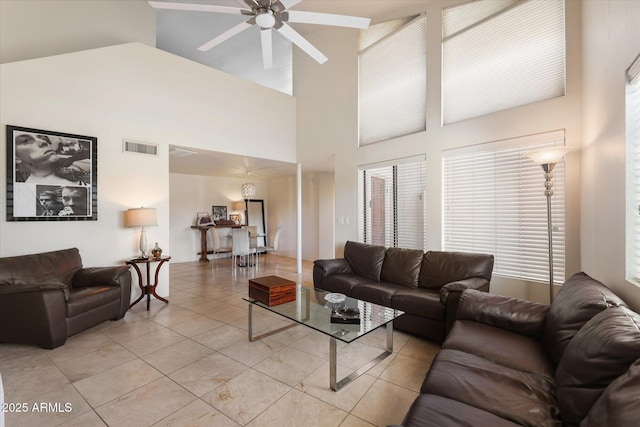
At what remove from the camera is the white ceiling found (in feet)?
14.7

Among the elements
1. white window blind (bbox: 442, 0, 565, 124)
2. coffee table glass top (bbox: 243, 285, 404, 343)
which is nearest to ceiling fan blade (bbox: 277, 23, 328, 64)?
white window blind (bbox: 442, 0, 565, 124)

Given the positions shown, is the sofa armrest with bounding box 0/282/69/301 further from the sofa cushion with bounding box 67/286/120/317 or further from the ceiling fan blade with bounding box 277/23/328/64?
the ceiling fan blade with bounding box 277/23/328/64

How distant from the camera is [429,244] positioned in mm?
3879

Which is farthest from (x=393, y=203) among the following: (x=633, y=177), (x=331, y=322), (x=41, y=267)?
(x=41, y=267)

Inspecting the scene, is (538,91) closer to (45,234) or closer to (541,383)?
(541,383)

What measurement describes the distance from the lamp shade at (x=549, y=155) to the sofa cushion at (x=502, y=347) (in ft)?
5.48

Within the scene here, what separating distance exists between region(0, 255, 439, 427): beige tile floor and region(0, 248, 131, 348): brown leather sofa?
Result: 16cm

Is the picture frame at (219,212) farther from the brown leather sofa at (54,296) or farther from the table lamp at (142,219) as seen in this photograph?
the brown leather sofa at (54,296)

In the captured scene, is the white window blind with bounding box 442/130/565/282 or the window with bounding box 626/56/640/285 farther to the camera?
the white window blind with bounding box 442/130/565/282

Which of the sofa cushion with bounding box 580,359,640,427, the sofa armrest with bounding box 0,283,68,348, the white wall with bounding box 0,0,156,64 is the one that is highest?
the white wall with bounding box 0,0,156,64

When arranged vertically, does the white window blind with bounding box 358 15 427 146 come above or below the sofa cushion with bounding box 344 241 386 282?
above

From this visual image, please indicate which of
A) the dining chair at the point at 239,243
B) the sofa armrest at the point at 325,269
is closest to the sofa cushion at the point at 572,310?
the sofa armrest at the point at 325,269

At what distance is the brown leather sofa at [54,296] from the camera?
8.23ft

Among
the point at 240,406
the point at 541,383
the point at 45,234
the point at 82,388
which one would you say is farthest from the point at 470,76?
the point at 45,234
